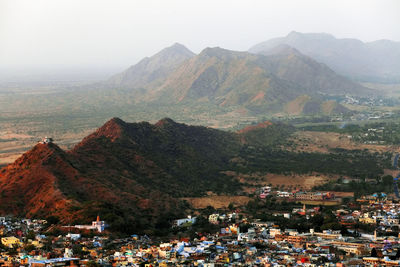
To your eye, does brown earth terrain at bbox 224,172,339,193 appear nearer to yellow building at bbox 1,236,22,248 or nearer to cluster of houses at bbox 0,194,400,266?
cluster of houses at bbox 0,194,400,266

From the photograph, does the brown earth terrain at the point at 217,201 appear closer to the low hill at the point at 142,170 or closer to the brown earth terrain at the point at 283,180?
the low hill at the point at 142,170

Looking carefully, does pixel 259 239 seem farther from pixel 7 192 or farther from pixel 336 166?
pixel 336 166

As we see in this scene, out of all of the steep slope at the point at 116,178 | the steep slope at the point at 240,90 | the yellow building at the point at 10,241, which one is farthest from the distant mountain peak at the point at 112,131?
the steep slope at the point at 240,90

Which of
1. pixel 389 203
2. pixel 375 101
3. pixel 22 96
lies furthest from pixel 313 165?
pixel 22 96

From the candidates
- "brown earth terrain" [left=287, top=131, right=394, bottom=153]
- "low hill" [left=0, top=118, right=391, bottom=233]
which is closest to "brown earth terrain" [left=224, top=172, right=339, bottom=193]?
"low hill" [left=0, top=118, right=391, bottom=233]

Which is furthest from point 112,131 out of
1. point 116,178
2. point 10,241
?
point 10,241

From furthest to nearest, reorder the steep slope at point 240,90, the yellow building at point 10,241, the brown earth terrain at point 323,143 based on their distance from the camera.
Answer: the steep slope at point 240,90 → the brown earth terrain at point 323,143 → the yellow building at point 10,241

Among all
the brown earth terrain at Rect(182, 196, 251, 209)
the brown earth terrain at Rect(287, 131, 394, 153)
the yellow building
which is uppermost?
the yellow building

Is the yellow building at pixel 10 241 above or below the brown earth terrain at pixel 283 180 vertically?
above

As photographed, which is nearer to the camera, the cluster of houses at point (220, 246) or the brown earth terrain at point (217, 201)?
the cluster of houses at point (220, 246)

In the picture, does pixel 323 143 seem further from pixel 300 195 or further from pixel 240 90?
pixel 240 90
